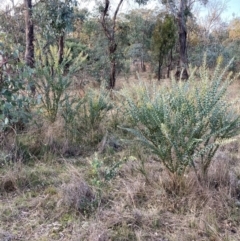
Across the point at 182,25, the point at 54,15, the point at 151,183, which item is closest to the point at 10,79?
the point at 151,183

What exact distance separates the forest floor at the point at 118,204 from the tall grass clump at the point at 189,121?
15 cm

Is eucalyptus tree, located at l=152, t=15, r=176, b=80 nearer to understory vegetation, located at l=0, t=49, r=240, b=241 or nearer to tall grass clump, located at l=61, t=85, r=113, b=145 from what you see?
tall grass clump, located at l=61, t=85, r=113, b=145

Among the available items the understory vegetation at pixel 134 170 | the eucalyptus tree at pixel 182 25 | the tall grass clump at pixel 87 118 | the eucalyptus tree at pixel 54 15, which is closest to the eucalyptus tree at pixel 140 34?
the eucalyptus tree at pixel 182 25

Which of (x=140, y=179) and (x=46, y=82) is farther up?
(x=46, y=82)

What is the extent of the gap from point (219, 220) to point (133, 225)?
60cm

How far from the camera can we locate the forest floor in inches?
75.0

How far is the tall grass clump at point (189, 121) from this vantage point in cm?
224

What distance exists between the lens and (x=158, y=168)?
112 inches

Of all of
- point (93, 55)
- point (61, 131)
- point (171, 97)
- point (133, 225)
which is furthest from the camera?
point (93, 55)

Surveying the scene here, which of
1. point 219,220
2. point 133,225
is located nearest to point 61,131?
point 133,225

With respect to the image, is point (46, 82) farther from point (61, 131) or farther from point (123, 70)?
point (123, 70)

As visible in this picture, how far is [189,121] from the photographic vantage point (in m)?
2.27

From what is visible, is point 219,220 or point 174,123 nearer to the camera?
point 219,220

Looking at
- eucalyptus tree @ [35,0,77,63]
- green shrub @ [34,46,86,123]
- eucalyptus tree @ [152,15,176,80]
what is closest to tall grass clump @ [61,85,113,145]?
green shrub @ [34,46,86,123]
